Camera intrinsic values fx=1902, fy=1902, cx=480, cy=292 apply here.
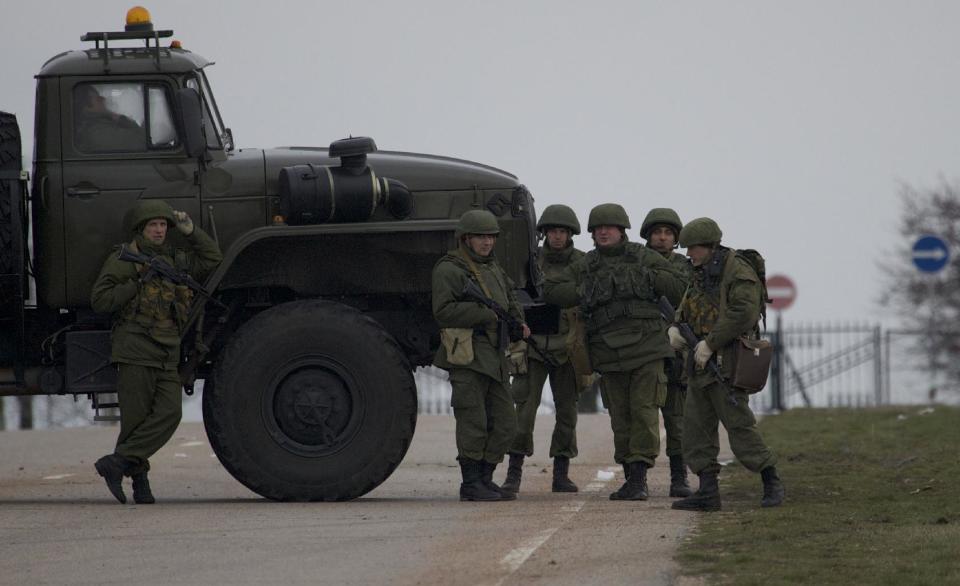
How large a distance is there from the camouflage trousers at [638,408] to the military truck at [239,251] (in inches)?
55.5

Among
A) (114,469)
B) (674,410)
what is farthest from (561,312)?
(114,469)

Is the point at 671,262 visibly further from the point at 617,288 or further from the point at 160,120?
the point at 160,120

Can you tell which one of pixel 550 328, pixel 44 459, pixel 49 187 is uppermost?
pixel 49 187

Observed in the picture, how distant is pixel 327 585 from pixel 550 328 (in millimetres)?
5045

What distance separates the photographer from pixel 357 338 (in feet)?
39.2

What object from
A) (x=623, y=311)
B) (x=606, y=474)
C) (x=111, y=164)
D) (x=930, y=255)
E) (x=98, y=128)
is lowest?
(x=606, y=474)

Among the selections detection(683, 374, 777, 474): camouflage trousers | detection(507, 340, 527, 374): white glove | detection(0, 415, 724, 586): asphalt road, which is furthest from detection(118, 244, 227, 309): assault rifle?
detection(683, 374, 777, 474): camouflage trousers

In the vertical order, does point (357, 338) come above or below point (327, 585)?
above

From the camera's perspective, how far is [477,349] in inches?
476

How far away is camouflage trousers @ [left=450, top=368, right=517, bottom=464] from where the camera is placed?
12.1 m

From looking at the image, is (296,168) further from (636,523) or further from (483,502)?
(636,523)

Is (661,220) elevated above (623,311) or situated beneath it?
elevated above

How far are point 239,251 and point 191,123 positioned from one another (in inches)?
39.5

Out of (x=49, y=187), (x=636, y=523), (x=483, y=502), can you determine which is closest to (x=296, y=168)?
(x=49, y=187)
